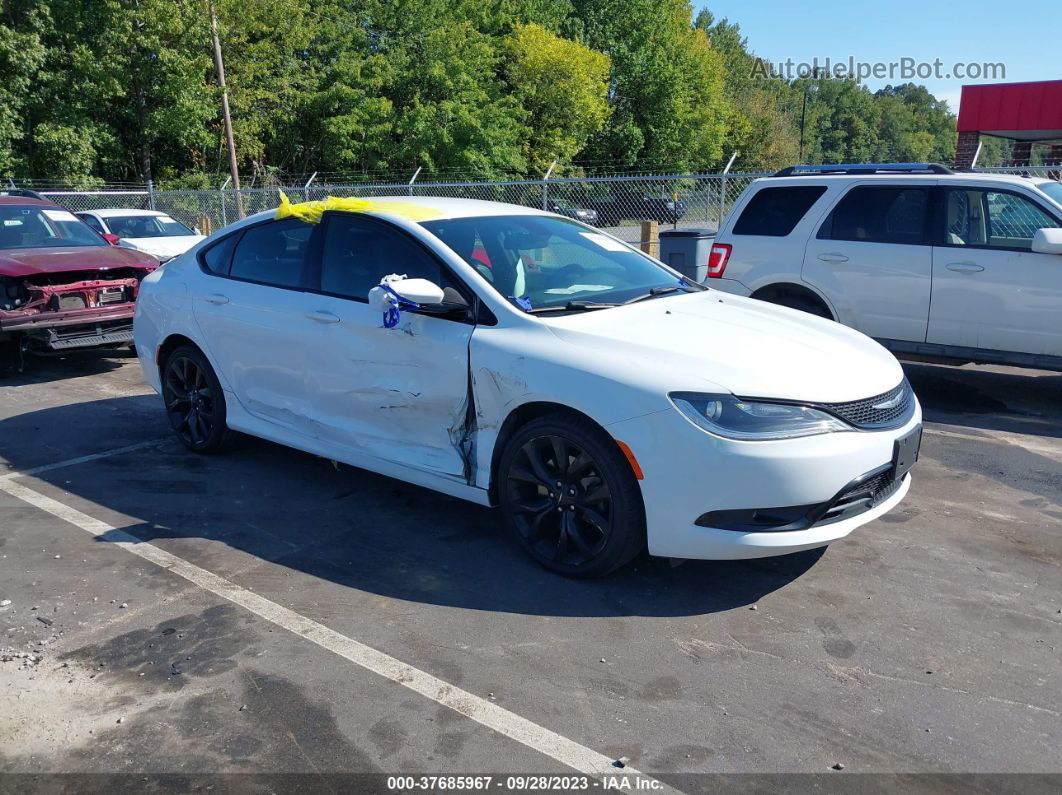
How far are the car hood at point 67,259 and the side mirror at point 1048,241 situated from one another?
26.6 feet

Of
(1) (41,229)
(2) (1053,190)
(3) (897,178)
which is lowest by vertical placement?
(1) (41,229)

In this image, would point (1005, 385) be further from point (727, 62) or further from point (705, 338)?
point (727, 62)

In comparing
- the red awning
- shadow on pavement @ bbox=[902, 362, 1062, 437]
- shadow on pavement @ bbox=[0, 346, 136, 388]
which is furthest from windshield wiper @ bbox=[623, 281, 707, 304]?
the red awning

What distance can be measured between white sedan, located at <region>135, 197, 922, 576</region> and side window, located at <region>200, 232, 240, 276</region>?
0.02m

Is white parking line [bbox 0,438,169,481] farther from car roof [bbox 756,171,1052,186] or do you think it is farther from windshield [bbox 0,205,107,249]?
car roof [bbox 756,171,1052,186]

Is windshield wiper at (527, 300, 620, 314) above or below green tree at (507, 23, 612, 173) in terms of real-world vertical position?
below

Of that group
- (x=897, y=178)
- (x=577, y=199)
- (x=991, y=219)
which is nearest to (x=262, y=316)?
(x=897, y=178)

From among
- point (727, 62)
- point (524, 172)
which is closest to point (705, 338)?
point (524, 172)

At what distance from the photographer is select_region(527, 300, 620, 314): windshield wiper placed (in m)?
4.30

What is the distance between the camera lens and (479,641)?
358 centimetres

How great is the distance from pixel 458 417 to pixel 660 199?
14.8 m

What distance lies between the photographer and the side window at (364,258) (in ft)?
15.2

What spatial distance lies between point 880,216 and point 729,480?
481 centimetres

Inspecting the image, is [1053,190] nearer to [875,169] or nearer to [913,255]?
[913,255]
